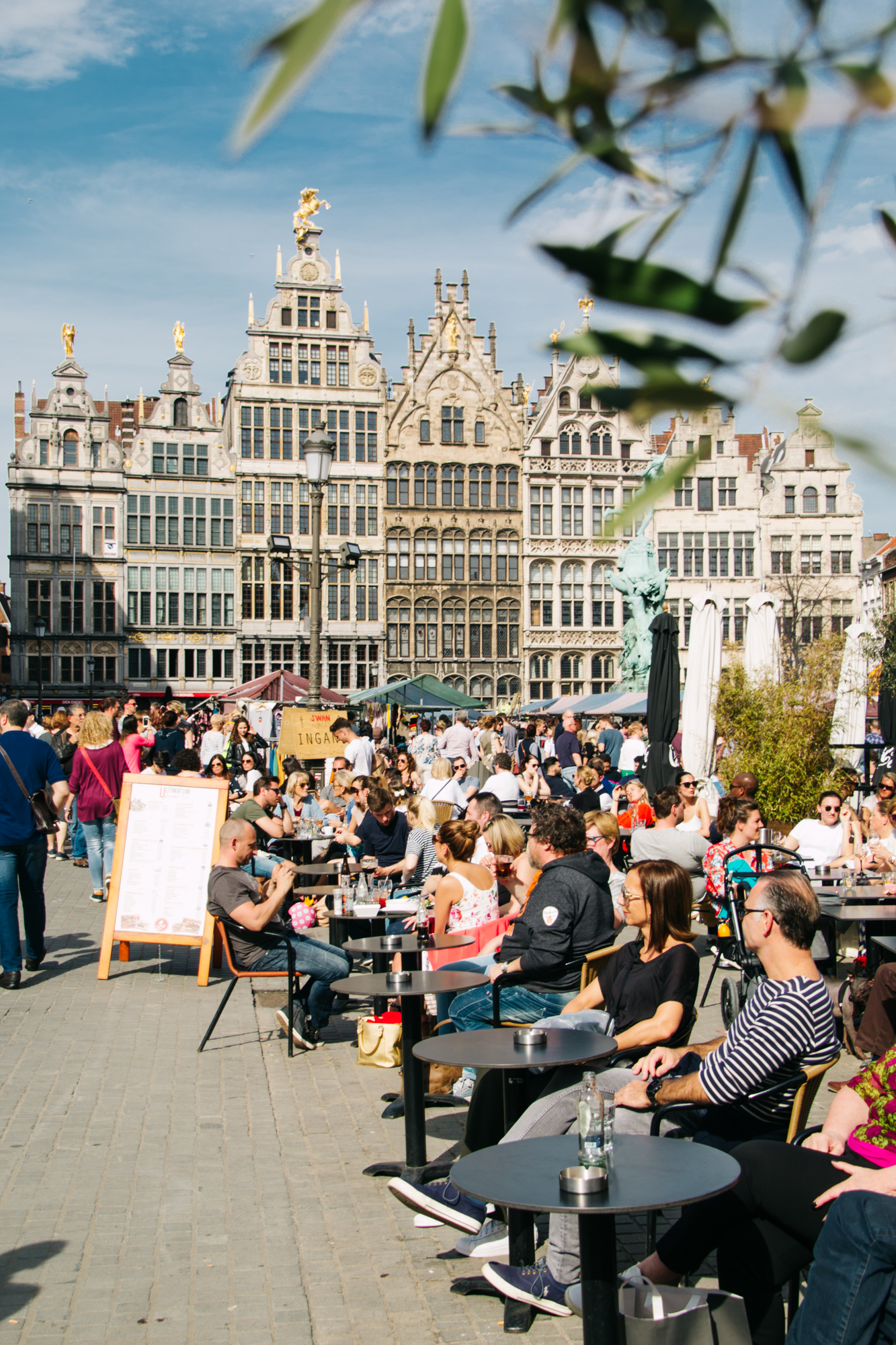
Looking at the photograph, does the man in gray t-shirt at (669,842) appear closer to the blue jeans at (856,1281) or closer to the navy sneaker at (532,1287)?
the navy sneaker at (532,1287)

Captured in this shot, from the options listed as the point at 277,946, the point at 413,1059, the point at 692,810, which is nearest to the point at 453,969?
the point at 277,946

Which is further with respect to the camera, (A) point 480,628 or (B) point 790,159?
(A) point 480,628

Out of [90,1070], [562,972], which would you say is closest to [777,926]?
[562,972]

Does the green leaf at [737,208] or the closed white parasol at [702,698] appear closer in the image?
the green leaf at [737,208]

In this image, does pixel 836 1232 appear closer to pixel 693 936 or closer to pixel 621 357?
pixel 693 936

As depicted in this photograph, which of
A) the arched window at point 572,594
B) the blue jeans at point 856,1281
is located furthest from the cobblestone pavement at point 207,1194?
the arched window at point 572,594

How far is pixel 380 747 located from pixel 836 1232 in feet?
63.8

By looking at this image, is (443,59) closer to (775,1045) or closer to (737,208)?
(737,208)

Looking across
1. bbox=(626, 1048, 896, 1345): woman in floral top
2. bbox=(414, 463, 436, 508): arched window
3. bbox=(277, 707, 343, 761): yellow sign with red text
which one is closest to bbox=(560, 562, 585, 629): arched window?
bbox=(414, 463, 436, 508): arched window

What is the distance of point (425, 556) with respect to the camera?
151 ft

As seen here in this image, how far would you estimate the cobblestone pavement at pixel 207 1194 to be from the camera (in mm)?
3984

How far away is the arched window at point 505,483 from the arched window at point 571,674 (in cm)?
561

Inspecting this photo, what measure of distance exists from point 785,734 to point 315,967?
550 centimetres

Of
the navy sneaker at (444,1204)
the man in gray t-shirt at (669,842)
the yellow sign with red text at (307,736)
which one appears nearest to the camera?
the navy sneaker at (444,1204)
